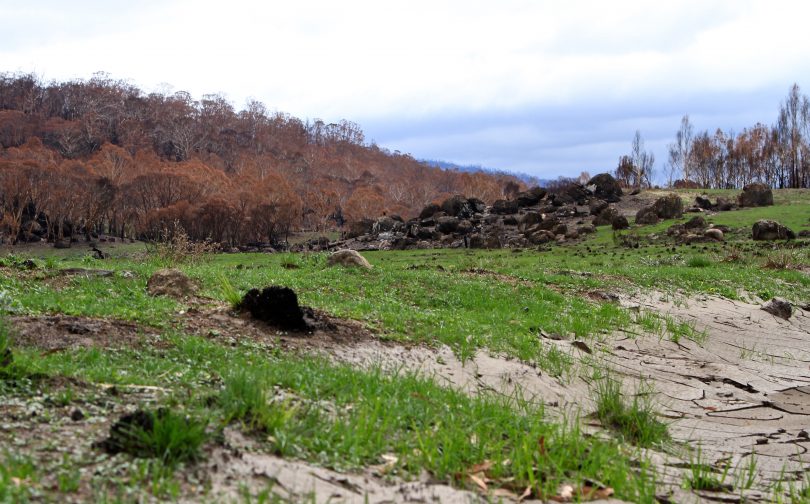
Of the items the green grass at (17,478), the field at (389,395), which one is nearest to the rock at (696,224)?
the field at (389,395)

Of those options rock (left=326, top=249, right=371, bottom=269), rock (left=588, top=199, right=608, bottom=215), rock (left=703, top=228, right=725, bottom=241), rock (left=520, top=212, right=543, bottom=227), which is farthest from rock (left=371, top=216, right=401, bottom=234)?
rock (left=326, top=249, right=371, bottom=269)

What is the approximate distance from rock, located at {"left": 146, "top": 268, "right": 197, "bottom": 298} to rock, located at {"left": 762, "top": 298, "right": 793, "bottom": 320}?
39.3ft

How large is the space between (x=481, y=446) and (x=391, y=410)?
2.80ft

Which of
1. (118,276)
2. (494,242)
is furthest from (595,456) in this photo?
(494,242)

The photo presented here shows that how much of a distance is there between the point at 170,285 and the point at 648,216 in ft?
131

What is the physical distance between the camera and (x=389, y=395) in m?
6.36

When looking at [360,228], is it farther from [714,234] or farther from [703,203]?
[714,234]

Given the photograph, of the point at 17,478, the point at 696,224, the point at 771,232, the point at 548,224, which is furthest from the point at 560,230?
the point at 17,478

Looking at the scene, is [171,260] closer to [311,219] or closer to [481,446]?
[481,446]

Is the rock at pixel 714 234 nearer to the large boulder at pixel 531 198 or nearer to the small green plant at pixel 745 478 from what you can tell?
the large boulder at pixel 531 198

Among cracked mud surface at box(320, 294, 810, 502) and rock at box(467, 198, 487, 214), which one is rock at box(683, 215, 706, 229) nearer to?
rock at box(467, 198, 487, 214)

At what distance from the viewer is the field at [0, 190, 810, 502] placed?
4.33 m

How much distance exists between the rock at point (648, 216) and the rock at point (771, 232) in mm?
10079

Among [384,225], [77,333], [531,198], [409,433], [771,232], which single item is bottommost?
[409,433]
